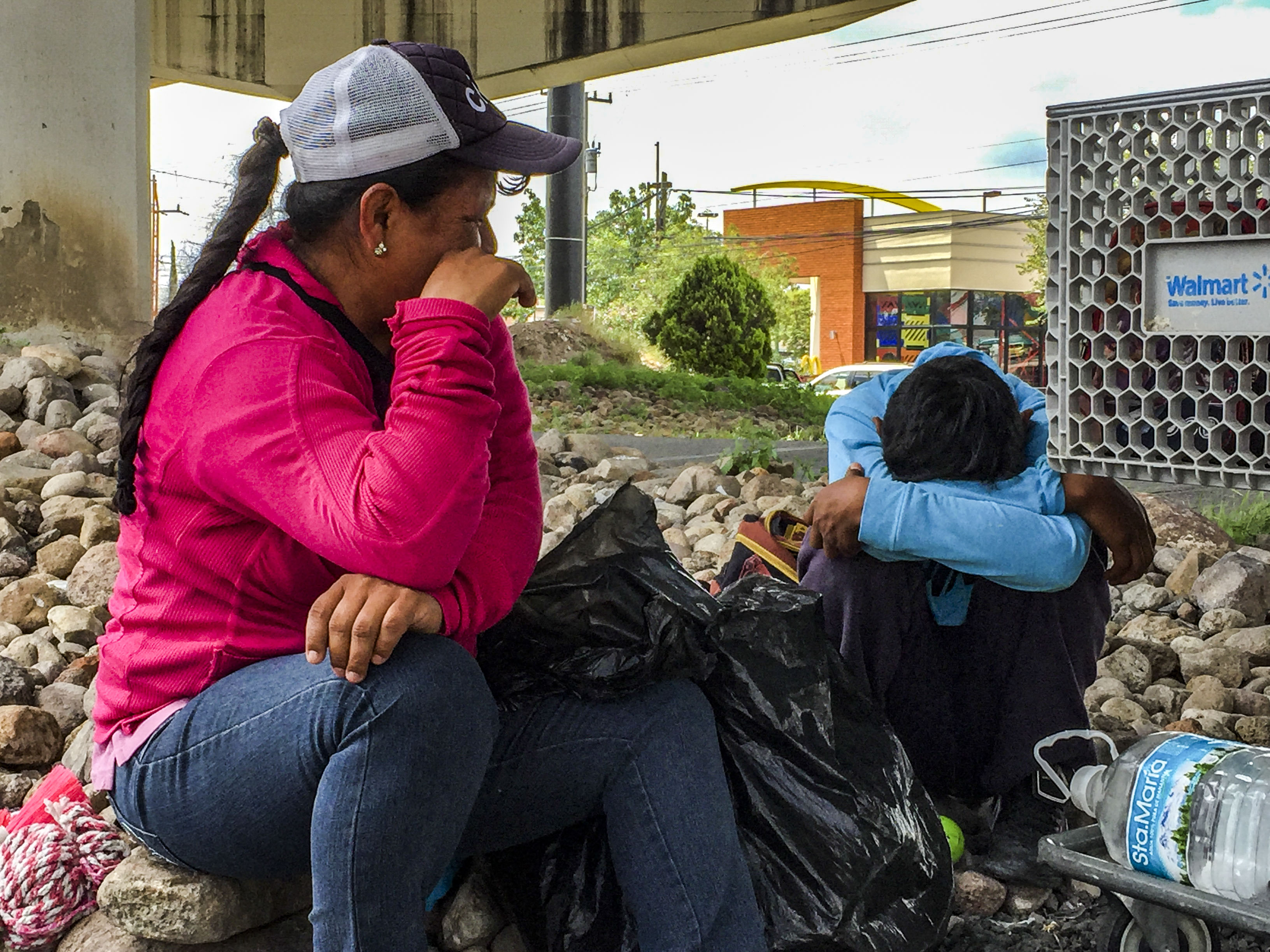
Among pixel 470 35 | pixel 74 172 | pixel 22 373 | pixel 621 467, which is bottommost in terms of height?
pixel 621 467

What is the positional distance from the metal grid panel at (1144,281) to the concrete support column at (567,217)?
14194 millimetres

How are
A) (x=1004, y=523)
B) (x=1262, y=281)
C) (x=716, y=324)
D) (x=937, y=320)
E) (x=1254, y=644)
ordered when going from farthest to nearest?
(x=937, y=320) < (x=716, y=324) < (x=1254, y=644) < (x=1004, y=523) < (x=1262, y=281)

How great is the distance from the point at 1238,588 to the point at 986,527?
2.35m

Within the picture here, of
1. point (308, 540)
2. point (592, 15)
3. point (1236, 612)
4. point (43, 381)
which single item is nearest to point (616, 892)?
point (308, 540)

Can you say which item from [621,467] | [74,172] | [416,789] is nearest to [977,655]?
[416,789]

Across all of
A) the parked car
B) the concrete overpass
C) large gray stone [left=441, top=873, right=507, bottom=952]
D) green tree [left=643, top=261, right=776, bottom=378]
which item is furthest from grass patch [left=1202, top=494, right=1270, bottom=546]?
the parked car

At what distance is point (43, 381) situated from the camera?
18.9 ft

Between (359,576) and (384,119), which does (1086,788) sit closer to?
(359,576)

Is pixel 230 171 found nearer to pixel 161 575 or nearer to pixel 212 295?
pixel 212 295

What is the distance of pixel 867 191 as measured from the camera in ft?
117

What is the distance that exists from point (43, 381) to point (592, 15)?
7.89 m

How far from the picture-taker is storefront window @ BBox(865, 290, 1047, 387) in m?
37.4

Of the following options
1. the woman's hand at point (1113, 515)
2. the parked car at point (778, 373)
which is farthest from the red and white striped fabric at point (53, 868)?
the parked car at point (778, 373)

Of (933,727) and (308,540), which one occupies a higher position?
(308,540)
